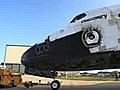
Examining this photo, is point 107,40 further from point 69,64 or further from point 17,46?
point 17,46

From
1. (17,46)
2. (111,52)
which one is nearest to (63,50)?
(111,52)

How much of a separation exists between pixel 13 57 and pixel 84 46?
47890 mm

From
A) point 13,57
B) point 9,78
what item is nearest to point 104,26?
point 9,78

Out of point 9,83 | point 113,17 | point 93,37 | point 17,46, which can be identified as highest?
point 17,46

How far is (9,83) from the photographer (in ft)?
72.9

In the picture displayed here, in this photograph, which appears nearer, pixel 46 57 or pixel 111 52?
pixel 111 52

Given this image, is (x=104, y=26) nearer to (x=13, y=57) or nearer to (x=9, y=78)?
(x=9, y=78)

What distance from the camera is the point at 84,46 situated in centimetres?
1237

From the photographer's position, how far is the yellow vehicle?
21.4m

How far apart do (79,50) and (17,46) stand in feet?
159

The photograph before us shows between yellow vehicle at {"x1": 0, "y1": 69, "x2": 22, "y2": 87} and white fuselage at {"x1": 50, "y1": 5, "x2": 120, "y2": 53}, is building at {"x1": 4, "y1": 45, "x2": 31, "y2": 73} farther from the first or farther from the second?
white fuselage at {"x1": 50, "y1": 5, "x2": 120, "y2": 53}

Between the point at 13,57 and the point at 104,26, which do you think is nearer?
the point at 104,26

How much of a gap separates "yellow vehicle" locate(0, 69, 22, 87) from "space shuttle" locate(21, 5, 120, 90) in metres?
7.92

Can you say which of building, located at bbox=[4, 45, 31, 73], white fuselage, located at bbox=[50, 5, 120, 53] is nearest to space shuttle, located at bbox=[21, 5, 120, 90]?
white fuselage, located at bbox=[50, 5, 120, 53]
